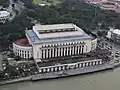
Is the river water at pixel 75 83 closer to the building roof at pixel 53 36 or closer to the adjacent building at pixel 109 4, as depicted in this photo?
the building roof at pixel 53 36

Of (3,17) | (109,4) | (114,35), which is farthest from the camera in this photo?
(109,4)

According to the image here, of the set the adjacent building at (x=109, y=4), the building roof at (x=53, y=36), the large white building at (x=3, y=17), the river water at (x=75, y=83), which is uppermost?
the adjacent building at (x=109, y=4)

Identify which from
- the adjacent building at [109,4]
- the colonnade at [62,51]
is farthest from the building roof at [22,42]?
the adjacent building at [109,4]

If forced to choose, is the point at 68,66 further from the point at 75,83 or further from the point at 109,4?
the point at 109,4

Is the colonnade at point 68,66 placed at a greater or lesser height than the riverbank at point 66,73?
greater

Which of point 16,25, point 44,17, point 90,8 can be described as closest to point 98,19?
point 90,8

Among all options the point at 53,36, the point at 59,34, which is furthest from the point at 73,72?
the point at 59,34

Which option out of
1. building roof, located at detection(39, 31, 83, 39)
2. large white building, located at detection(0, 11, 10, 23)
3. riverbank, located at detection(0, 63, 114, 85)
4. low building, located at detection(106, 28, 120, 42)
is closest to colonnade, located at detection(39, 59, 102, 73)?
riverbank, located at detection(0, 63, 114, 85)

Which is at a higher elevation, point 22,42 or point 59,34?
point 59,34
